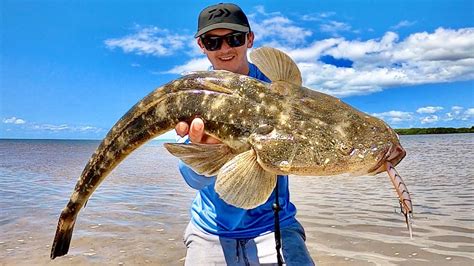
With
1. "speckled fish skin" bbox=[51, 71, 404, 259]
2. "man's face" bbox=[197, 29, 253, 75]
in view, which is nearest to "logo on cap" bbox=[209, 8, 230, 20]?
"man's face" bbox=[197, 29, 253, 75]

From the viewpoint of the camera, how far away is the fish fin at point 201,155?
2.68 metres

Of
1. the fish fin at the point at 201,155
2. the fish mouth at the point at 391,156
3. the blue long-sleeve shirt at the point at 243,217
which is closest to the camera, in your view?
the fish mouth at the point at 391,156

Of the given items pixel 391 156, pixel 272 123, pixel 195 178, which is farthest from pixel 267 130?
pixel 195 178

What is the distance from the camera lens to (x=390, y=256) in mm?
6102

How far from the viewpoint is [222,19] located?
3652 millimetres

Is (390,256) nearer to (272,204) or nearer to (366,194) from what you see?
(272,204)

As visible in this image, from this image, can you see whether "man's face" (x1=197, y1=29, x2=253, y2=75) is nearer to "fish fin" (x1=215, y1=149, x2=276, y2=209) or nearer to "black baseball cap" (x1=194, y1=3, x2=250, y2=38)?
"black baseball cap" (x1=194, y1=3, x2=250, y2=38)

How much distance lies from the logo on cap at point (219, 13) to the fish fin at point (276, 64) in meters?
1.01

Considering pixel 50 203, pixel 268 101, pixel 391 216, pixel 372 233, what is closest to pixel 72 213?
pixel 268 101

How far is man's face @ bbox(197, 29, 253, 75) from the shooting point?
12.2 feet

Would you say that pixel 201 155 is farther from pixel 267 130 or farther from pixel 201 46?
pixel 201 46

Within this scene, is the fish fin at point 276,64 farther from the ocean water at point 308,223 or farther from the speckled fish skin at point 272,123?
the ocean water at point 308,223

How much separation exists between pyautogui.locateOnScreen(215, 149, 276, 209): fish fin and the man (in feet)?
3.41

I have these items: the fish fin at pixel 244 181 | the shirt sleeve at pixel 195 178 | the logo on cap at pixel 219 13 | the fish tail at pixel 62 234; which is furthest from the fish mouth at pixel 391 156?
the fish tail at pixel 62 234
